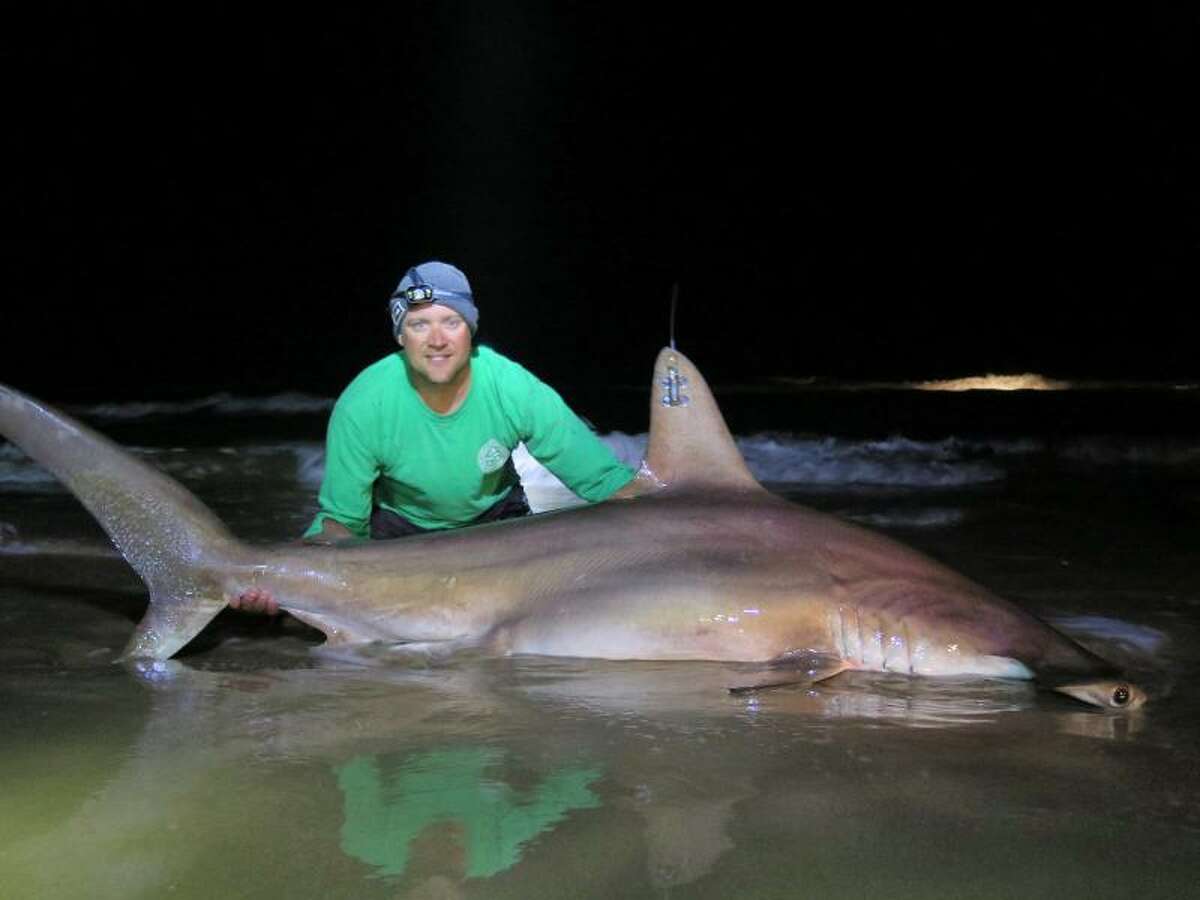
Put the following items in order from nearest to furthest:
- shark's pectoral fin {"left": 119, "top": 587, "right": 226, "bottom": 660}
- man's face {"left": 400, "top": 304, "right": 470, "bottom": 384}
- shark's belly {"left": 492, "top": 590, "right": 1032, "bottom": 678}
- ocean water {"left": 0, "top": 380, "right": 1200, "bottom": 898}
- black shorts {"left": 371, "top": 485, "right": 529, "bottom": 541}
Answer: ocean water {"left": 0, "top": 380, "right": 1200, "bottom": 898}
shark's belly {"left": 492, "top": 590, "right": 1032, "bottom": 678}
shark's pectoral fin {"left": 119, "top": 587, "right": 226, "bottom": 660}
man's face {"left": 400, "top": 304, "right": 470, "bottom": 384}
black shorts {"left": 371, "top": 485, "right": 529, "bottom": 541}

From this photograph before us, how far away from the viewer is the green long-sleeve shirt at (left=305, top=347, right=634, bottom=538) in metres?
4.34

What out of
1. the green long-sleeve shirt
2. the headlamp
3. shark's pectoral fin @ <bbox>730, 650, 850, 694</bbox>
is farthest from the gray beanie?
shark's pectoral fin @ <bbox>730, 650, 850, 694</bbox>

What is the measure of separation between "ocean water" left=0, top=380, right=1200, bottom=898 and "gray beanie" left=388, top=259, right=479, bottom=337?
1.15 meters

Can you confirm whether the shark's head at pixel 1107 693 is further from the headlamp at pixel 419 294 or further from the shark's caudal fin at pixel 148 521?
the shark's caudal fin at pixel 148 521

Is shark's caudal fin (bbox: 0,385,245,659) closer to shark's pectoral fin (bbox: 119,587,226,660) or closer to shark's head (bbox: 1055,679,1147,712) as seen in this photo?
shark's pectoral fin (bbox: 119,587,226,660)

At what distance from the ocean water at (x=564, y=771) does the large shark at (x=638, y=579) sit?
10cm

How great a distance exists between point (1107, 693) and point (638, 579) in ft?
4.35

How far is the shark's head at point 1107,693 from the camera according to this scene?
3336mm

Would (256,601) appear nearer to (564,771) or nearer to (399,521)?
(399,521)

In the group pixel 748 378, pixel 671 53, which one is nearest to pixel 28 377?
pixel 748 378

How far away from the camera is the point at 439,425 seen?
4352mm

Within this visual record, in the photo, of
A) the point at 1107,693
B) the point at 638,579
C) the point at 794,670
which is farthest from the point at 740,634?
the point at 1107,693

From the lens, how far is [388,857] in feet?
7.50

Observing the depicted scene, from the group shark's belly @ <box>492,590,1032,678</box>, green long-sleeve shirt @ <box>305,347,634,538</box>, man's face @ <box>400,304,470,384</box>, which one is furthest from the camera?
green long-sleeve shirt @ <box>305,347,634,538</box>
